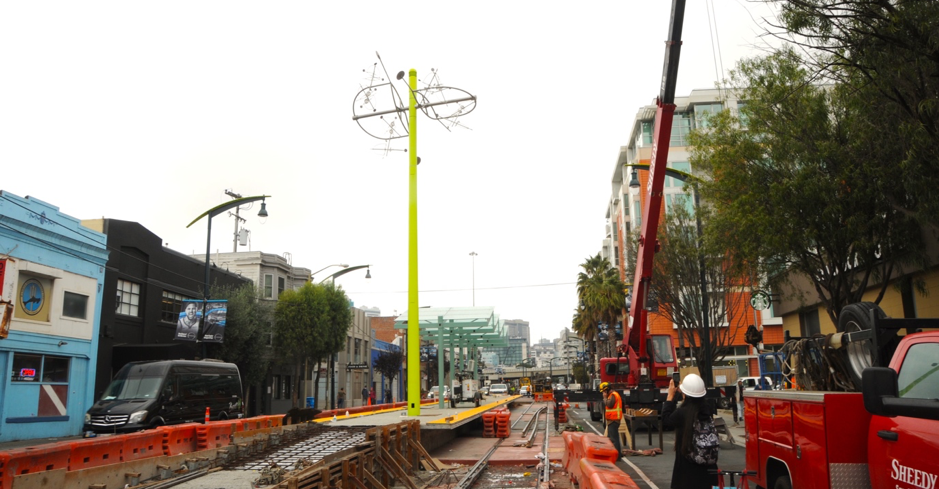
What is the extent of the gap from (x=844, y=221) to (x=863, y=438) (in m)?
10.8

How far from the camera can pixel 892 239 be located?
14.9 metres

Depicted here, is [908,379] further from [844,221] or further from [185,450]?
[185,450]

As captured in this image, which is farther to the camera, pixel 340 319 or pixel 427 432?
pixel 340 319

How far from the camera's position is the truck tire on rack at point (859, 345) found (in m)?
5.80

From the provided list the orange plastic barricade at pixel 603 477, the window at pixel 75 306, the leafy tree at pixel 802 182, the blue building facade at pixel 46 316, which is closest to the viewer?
the orange plastic barricade at pixel 603 477

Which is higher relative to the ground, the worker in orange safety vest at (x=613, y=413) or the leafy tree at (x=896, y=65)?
the leafy tree at (x=896, y=65)

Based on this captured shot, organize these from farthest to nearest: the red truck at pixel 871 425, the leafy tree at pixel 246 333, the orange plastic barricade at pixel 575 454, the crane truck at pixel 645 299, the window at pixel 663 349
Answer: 1. the leafy tree at pixel 246 333
2. the window at pixel 663 349
3. the crane truck at pixel 645 299
4. the orange plastic barricade at pixel 575 454
5. the red truck at pixel 871 425

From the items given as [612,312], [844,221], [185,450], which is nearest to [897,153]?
[844,221]

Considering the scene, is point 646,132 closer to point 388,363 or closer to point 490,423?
A: point 388,363

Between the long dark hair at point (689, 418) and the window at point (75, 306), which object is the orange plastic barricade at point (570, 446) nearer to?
the long dark hair at point (689, 418)

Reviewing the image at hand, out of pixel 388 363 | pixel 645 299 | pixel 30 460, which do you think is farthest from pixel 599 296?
pixel 30 460

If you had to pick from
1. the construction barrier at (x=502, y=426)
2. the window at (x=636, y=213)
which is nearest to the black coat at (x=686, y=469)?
the construction barrier at (x=502, y=426)

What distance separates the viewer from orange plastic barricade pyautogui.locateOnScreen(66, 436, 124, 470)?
35.4 feet

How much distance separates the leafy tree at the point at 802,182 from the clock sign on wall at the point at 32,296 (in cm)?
2265
